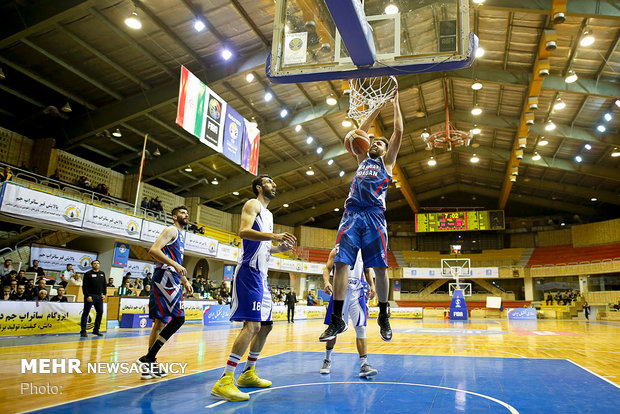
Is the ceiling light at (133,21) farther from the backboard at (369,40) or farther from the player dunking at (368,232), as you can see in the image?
the player dunking at (368,232)

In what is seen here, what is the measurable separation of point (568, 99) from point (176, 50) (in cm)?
1516

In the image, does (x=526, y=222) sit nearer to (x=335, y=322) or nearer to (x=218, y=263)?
(x=218, y=263)

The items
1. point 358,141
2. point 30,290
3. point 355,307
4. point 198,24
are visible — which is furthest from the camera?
point 198,24

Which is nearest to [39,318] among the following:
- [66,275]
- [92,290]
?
[92,290]

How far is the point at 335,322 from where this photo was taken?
3320 mm

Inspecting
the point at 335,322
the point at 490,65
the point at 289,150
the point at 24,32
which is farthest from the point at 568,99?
the point at 24,32

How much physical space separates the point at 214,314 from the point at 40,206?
6.97 m

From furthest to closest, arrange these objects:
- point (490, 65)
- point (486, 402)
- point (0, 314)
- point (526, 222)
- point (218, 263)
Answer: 1. point (526, 222)
2. point (218, 263)
3. point (490, 65)
4. point (0, 314)
5. point (486, 402)

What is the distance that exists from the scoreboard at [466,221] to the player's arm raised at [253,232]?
2922 centimetres

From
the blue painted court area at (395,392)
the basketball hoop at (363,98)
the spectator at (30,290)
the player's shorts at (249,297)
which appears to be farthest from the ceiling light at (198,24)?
the player's shorts at (249,297)

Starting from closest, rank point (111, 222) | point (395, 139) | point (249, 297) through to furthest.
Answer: point (249, 297), point (395, 139), point (111, 222)

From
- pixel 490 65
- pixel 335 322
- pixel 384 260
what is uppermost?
pixel 490 65

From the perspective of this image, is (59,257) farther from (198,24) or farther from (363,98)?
(363,98)

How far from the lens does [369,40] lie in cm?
407
